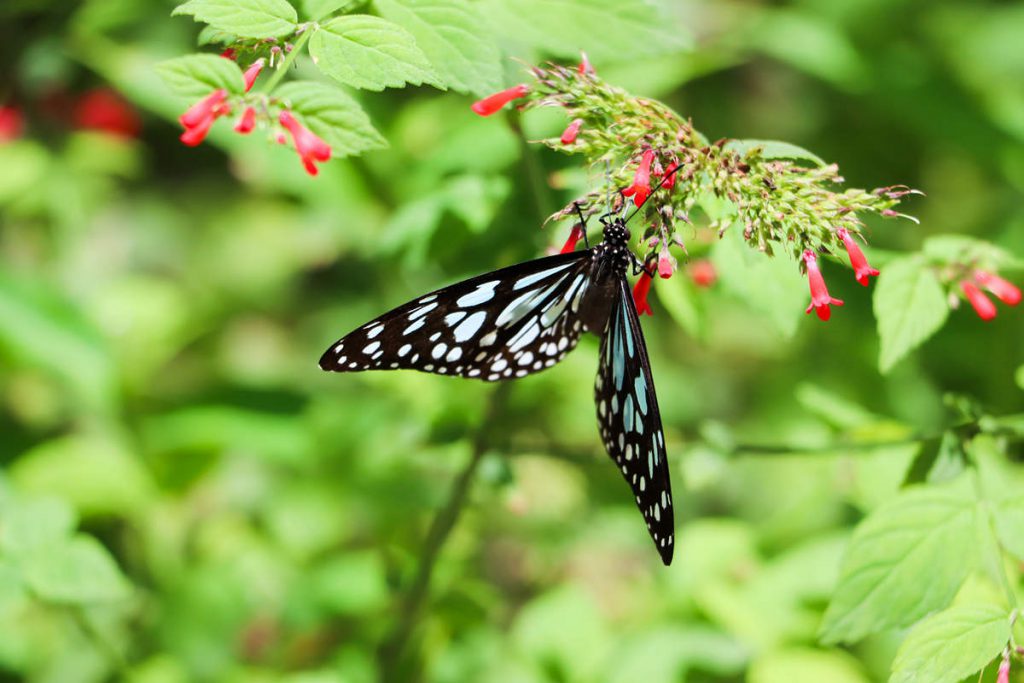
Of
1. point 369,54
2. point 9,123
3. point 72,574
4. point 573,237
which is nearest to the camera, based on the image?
point 369,54

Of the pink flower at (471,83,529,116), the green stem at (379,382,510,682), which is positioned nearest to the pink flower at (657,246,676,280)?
the pink flower at (471,83,529,116)

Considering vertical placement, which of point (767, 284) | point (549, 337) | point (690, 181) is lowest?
Answer: point (549, 337)

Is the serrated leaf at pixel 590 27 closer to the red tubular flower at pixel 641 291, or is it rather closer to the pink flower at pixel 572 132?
the pink flower at pixel 572 132

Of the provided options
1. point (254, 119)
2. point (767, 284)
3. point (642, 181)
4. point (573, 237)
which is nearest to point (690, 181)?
point (642, 181)

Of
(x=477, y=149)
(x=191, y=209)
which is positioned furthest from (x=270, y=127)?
(x=191, y=209)

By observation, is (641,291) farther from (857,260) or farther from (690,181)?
(857,260)

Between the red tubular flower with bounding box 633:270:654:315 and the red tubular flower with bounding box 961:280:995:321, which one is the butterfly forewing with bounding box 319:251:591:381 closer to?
the red tubular flower with bounding box 633:270:654:315

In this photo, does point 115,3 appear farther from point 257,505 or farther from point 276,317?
point 257,505
